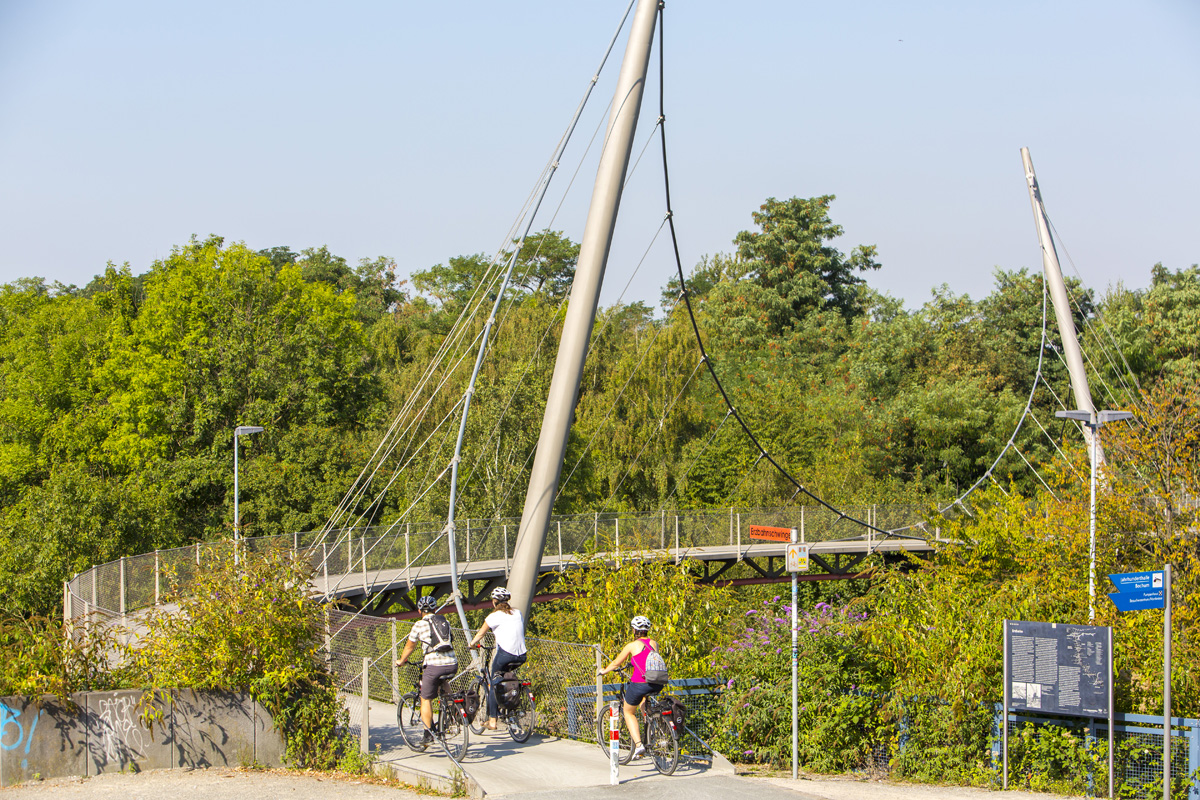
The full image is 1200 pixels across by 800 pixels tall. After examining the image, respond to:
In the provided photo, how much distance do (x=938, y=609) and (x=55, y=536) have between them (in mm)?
27473

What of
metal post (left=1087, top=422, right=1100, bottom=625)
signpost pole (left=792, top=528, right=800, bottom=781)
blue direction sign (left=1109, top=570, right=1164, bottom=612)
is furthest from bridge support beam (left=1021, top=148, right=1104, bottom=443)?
signpost pole (left=792, top=528, right=800, bottom=781)

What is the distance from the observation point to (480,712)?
11.1 m

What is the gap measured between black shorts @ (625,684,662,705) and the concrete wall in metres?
3.09

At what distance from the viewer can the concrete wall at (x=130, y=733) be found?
9367mm

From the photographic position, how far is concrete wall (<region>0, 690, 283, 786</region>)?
9.37 m

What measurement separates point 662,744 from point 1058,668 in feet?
12.3

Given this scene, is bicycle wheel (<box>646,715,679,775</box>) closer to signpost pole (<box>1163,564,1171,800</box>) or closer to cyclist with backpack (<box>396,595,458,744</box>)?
cyclist with backpack (<box>396,595,458,744</box>)

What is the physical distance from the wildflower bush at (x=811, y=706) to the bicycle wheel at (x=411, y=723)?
288cm

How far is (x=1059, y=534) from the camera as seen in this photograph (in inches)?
667

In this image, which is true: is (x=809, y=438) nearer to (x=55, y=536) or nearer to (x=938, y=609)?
(x=55, y=536)

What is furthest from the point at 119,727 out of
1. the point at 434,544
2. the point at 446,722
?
the point at 434,544

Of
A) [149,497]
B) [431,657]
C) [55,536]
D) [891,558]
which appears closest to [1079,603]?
[431,657]

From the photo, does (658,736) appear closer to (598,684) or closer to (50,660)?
(598,684)

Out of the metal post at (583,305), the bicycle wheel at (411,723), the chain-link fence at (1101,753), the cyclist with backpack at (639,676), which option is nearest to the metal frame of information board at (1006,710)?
the chain-link fence at (1101,753)
